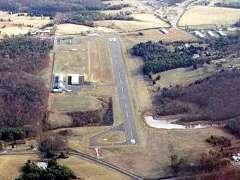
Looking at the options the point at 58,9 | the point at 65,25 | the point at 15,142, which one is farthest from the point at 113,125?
the point at 58,9

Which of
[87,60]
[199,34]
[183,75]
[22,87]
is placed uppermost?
[199,34]

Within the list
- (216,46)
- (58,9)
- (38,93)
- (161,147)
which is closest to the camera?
(161,147)

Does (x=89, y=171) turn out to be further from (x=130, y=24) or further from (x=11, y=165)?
(x=130, y=24)

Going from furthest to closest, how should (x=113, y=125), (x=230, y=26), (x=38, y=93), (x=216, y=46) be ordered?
(x=230, y=26) → (x=216, y=46) → (x=38, y=93) → (x=113, y=125)

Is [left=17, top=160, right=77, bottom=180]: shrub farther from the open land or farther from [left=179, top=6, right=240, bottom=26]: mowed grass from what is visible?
[left=179, top=6, right=240, bottom=26]: mowed grass

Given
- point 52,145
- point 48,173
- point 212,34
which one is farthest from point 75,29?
point 48,173

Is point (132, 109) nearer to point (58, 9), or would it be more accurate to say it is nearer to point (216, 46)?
point (216, 46)

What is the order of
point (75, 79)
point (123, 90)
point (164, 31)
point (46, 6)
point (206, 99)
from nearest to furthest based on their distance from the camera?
1. point (206, 99)
2. point (123, 90)
3. point (75, 79)
4. point (164, 31)
5. point (46, 6)

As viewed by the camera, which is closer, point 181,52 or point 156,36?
point 181,52
